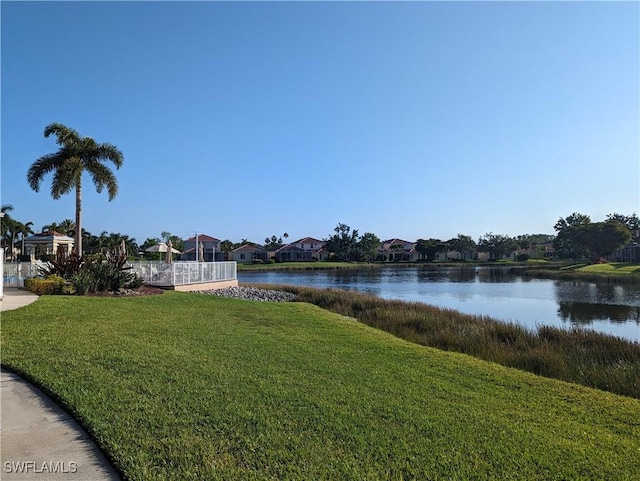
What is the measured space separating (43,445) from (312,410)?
2476 mm

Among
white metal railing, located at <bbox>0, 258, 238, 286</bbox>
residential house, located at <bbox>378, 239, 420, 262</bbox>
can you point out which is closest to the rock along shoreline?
white metal railing, located at <bbox>0, 258, 238, 286</bbox>

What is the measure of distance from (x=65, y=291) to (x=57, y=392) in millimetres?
11175

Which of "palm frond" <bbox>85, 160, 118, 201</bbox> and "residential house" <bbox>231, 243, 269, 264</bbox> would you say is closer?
"palm frond" <bbox>85, 160, 118, 201</bbox>

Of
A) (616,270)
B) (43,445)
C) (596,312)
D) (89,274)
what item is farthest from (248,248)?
(43,445)

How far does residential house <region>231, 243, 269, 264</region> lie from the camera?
9425 cm

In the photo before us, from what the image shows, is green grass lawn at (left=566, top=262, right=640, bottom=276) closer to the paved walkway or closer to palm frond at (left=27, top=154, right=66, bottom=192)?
palm frond at (left=27, top=154, right=66, bottom=192)

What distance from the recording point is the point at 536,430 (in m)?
4.61

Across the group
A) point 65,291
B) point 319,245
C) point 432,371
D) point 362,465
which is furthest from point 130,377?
point 319,245

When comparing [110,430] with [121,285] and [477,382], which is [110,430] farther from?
[121,285]

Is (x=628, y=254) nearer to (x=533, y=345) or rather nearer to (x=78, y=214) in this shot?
(x=533, y=345)

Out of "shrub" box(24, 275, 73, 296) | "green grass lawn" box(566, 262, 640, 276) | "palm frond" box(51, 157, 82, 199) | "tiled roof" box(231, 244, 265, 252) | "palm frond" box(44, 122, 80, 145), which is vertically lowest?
"green grass lawn" box(566, 262, 640, 276)

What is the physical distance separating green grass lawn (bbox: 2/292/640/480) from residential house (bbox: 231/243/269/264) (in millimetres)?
86106

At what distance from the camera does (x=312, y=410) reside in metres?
4.84

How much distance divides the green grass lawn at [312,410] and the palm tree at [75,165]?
1496 cm
